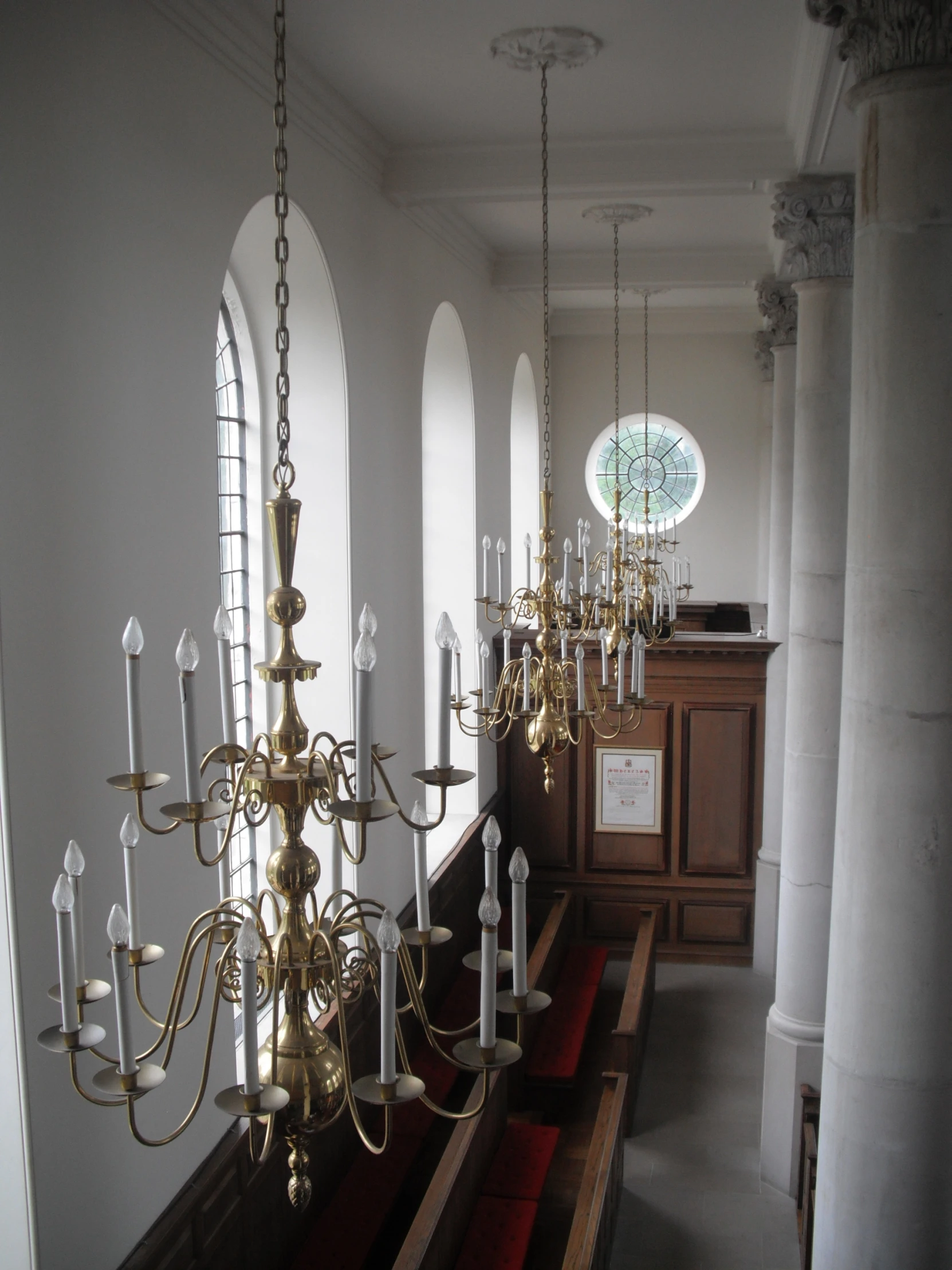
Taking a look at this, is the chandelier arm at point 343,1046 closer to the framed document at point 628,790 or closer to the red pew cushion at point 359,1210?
the red pew cushion at point 359,1210

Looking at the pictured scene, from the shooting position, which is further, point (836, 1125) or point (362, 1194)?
point (362, 1194)

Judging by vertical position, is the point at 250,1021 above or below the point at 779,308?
below

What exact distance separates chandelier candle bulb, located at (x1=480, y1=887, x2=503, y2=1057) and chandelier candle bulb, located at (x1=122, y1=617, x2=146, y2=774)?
2.54 feet

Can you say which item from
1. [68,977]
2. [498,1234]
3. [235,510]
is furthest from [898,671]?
[235,510]

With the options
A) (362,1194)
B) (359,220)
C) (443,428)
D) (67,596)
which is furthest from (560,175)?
(362,1194)

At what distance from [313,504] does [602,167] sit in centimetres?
286

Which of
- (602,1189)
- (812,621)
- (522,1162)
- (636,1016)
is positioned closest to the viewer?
(602,1189)

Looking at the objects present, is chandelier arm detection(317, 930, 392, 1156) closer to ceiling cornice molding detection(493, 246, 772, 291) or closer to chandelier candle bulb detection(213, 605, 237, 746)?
chandelier candle bulb detection(213, 605, 237, 746)

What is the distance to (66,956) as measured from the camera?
7.30 ft

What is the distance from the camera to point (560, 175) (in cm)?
739

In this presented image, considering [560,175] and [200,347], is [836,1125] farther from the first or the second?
[560,175]

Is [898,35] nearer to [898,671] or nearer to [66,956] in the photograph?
[898,671]

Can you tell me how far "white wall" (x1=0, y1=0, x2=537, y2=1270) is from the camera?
376 centimetres

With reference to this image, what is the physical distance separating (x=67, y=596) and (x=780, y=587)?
330 inches
